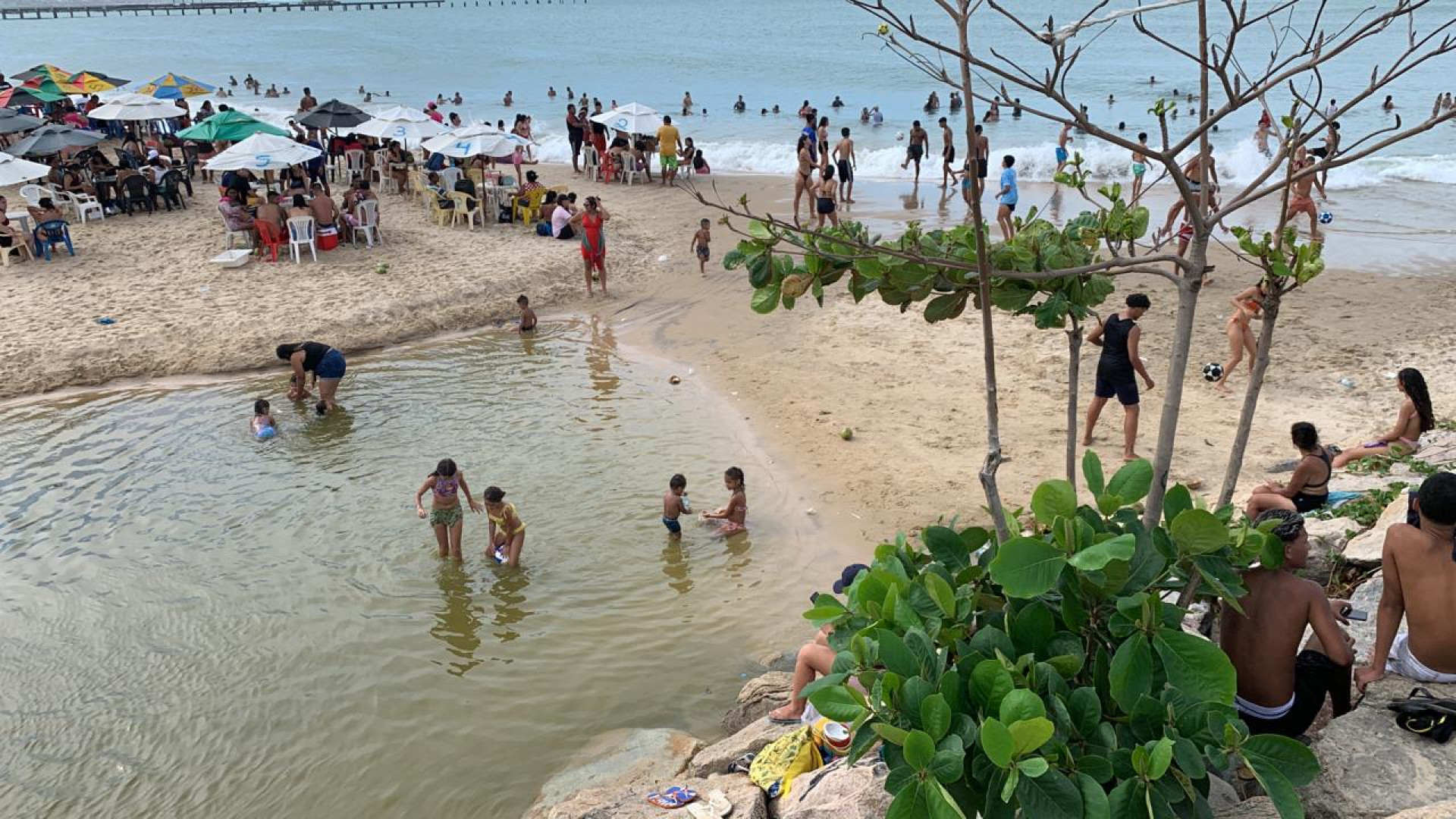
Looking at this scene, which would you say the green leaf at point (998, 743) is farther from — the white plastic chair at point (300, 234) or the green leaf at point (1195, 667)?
the white plastic chair at point (300, 234)

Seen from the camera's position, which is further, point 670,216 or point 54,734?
point 670,216

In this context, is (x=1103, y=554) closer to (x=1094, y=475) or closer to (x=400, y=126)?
(x=1094, y=475)

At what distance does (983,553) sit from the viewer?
13.0 ft

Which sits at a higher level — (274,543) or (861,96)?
(861,96)

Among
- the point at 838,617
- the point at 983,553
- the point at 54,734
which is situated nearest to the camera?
the point at 838,617

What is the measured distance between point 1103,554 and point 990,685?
1.80ft

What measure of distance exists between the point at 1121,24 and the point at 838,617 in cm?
6772

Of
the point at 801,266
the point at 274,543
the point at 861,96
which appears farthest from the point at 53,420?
the point at 861,96

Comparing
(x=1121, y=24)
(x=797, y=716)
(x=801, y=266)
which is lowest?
(x=797, y=716)

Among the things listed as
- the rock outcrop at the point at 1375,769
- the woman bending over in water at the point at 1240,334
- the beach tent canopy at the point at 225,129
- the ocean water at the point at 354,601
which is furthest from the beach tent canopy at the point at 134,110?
the rock outcrop at the point at 1375,769

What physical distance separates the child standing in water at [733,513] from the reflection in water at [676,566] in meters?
0.36

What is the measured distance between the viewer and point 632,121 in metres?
20.6

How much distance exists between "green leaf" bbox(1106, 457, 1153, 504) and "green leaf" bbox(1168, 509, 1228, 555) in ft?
0.81

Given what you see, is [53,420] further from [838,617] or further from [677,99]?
[677,99]
